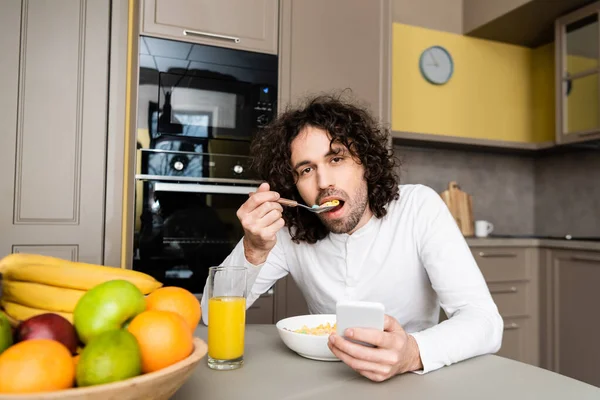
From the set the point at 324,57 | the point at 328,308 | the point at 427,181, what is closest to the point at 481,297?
the point at 328,308

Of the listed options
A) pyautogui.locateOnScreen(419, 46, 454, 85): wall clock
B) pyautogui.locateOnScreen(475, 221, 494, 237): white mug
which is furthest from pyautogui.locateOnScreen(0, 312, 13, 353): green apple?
pyautogui.locateOnScreen(419, 46, 454, 85): wall clock

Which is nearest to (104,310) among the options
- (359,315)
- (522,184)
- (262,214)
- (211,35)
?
(359,315)

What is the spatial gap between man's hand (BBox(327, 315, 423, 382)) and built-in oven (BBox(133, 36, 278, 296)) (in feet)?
5.20

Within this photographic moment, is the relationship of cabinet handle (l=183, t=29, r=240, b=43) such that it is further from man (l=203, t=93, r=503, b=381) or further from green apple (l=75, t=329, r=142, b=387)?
green apple (l=75, t=329, r=142, b=387)

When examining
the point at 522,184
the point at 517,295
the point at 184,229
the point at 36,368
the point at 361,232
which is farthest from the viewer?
the point at 522,184

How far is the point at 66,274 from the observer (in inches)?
28.6

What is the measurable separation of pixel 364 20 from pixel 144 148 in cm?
133

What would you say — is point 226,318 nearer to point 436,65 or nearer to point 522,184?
A: point 436,65

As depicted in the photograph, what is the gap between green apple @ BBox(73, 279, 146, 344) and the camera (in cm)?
60

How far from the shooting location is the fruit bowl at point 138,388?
47cm

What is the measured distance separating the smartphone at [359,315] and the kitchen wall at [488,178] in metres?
2.58

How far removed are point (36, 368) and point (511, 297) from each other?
2.89m

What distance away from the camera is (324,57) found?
2590mm

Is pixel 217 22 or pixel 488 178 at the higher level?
pixel 217 22
